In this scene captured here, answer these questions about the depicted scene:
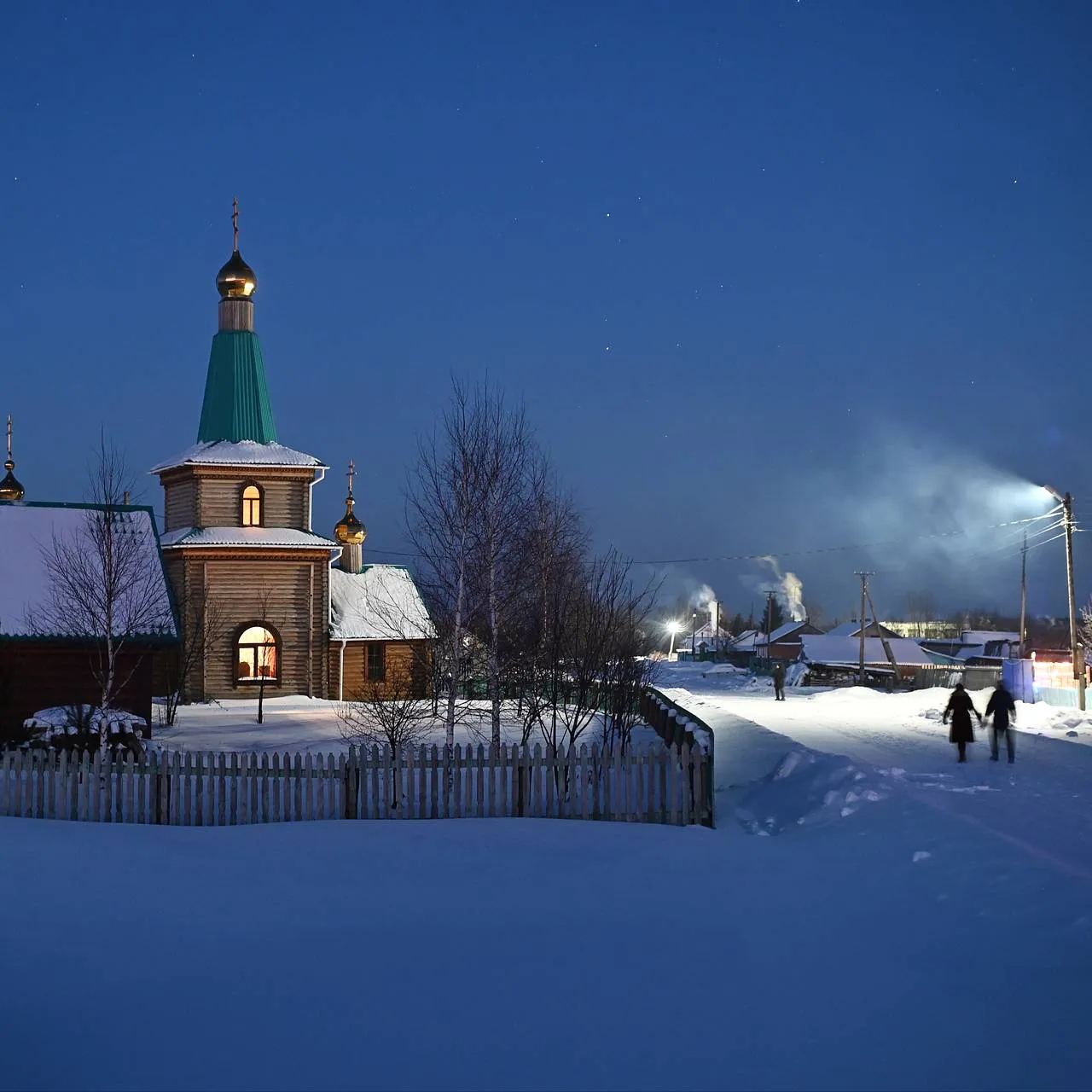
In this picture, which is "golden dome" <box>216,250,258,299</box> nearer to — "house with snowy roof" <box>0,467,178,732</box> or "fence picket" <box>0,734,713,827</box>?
"house with snowy roof" <box>0,467,178,732</box>

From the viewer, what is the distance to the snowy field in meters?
6.39

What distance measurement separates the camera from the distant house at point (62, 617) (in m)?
21.4

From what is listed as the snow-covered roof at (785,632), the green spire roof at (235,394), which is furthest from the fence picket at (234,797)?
the snow-covered roof at (785,632)

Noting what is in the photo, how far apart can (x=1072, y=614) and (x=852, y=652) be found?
178ft

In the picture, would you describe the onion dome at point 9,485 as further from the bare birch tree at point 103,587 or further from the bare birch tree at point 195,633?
the bare birch tree at point 103,587

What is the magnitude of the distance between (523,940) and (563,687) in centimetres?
1165

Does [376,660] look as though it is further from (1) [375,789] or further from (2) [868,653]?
(2) [868,653]

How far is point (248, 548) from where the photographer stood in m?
36.6

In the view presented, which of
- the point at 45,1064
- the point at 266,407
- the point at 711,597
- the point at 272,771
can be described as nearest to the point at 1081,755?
the point at 272,771

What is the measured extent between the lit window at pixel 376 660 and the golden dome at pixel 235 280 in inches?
502

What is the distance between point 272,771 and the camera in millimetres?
13758

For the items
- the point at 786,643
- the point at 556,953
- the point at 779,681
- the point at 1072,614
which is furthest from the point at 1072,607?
the point at 786,643

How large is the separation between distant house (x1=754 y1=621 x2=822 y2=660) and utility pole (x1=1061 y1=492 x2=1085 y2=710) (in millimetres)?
71542

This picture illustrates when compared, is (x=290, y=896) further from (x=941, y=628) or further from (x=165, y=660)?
(x=941, y=628)
